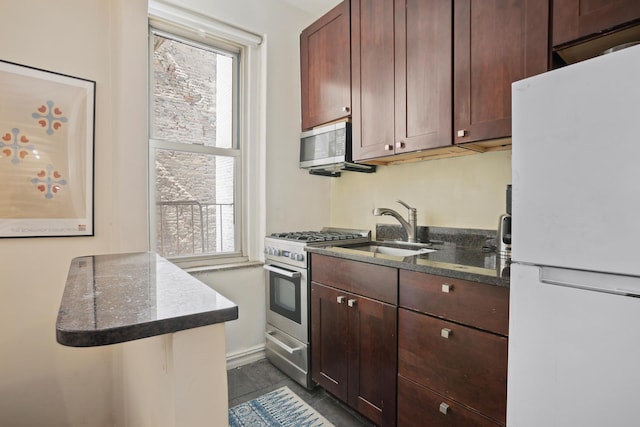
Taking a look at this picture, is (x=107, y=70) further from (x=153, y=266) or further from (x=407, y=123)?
(x=407, y=123)


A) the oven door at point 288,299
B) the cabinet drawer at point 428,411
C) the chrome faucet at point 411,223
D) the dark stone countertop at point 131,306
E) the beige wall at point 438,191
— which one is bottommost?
the cabinet drawer at point 428,411

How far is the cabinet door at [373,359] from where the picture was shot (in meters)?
1.63

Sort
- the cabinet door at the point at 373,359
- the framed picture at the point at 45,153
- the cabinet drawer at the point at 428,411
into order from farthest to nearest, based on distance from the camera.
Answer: the cabinet door at the point at 373,359, the framed picture at the point at 45,153, the cabinet drawer at the point at 428,411

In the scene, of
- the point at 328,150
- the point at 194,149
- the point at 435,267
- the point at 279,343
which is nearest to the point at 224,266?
the point at 279,343

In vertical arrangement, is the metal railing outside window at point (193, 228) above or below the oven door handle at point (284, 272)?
above

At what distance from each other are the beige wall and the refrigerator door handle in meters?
0.96

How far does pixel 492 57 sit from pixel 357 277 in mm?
1271

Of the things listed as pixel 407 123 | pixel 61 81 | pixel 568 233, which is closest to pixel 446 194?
pixel 407 123

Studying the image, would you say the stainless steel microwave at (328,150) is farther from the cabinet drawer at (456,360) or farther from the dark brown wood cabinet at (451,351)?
the cabinet drawer at (456,360)

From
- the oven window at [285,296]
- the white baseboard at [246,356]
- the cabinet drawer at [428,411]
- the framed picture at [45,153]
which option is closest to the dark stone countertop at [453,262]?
the oven window at [285,296]

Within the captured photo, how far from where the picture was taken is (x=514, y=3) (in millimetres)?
1465

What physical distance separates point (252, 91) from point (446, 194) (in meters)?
1.66

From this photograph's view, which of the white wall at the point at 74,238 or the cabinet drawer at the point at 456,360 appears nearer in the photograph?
the cabinet drawer at the point at 456,360

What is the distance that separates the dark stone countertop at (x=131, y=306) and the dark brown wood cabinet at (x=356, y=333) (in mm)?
1019
